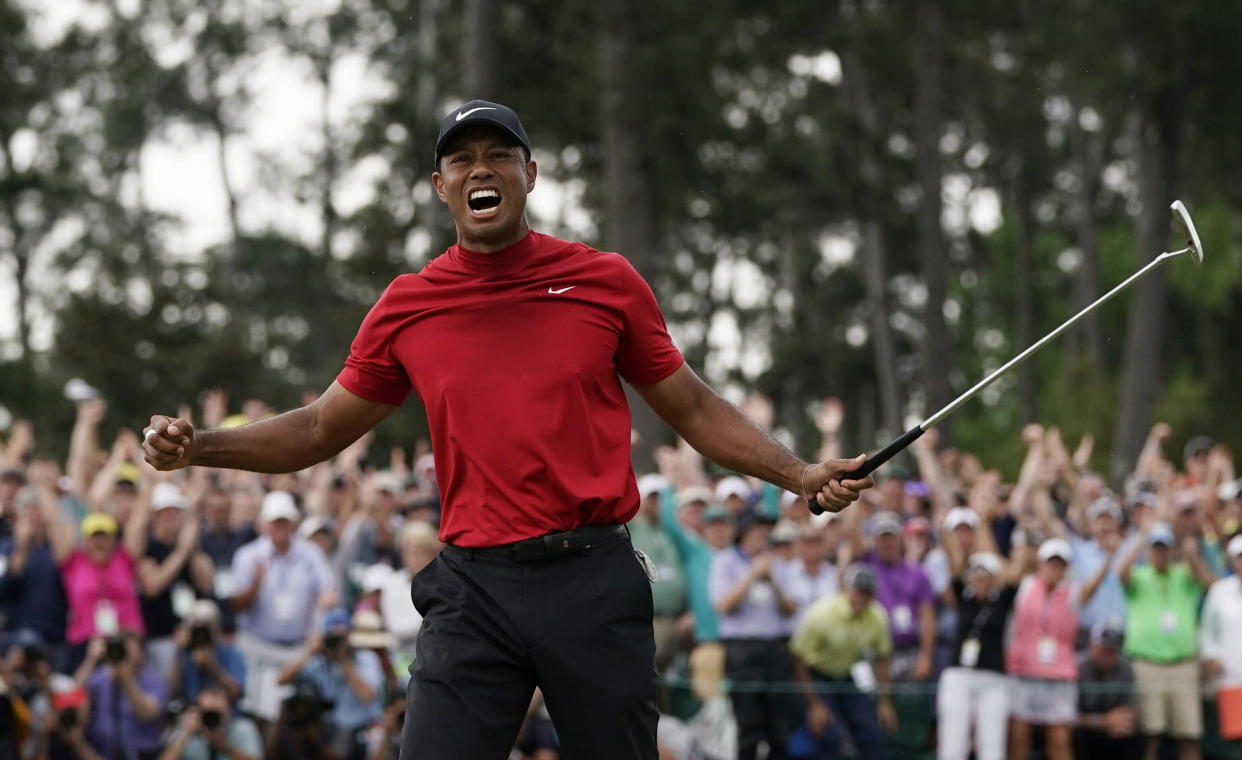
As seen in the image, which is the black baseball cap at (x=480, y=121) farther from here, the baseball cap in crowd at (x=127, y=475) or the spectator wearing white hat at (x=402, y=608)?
the baseball cap in crowd at (x=127, y=475)

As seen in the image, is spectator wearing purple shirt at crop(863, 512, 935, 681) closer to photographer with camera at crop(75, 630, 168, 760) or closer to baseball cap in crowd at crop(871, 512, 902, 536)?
baseball cap in crowd at crop(871, 512, 902, 536)

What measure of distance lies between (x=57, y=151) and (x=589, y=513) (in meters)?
37.6

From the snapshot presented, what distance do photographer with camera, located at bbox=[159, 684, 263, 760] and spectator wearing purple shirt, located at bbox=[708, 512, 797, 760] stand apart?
10.8ft

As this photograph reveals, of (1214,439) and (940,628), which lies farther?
(1214,439)

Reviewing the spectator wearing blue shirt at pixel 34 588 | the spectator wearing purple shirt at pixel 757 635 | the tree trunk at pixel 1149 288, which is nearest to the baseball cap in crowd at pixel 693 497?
the spectator wearing purple shirt at pixel 757 635

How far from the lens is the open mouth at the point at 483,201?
511 centimetres

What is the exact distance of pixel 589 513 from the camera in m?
5.10

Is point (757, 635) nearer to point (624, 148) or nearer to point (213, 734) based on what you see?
point (213, 734)

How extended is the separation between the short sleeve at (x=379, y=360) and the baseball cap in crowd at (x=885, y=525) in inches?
354

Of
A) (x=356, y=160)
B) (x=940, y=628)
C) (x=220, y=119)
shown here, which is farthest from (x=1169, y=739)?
(x=220, y=119)

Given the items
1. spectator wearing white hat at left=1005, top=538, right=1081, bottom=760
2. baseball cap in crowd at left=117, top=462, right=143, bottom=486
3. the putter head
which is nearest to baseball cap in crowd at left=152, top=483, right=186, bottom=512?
baseball cap in crowd at left=117, top=462, right=143, bottom=486

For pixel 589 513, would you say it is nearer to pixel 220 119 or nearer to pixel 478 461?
pixel 478 461

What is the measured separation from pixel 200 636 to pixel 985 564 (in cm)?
547

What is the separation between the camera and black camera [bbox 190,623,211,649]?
1232 cm
